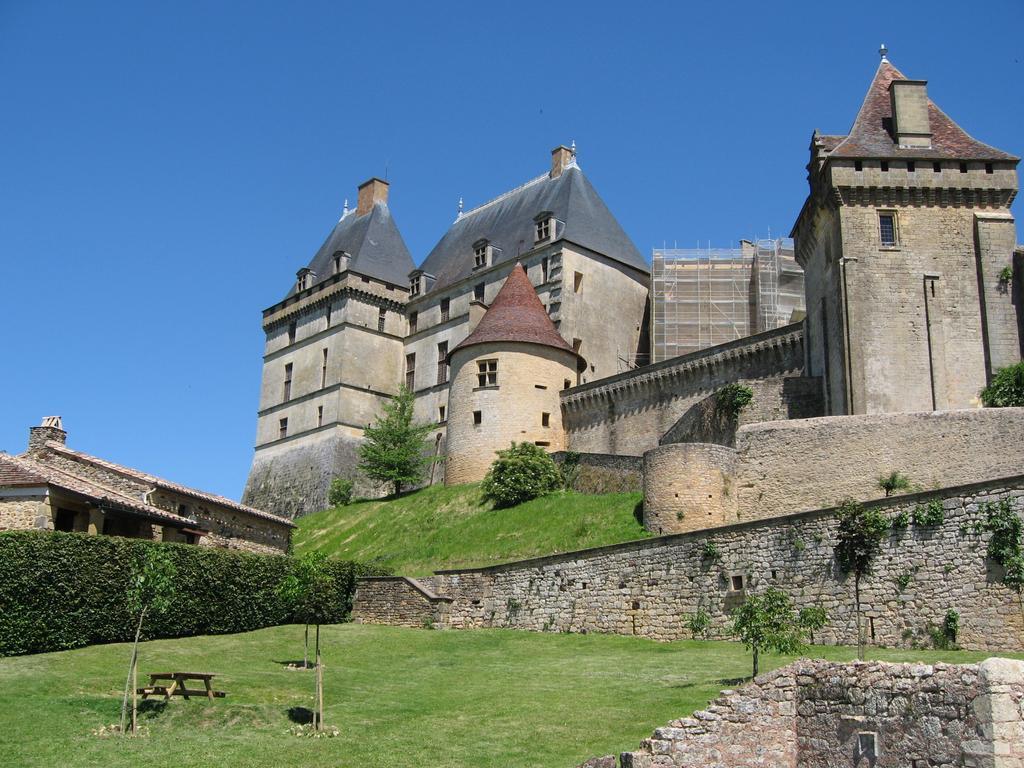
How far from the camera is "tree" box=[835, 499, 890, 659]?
63.5 ft

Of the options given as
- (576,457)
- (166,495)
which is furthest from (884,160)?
(166,495)

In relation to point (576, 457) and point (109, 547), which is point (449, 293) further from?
point (109, 547)

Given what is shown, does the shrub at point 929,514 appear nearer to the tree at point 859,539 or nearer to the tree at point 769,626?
the tree at point 859,539

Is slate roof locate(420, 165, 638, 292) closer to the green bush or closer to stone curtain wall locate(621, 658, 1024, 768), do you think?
the green bush

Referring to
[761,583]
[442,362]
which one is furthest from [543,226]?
[761,583]

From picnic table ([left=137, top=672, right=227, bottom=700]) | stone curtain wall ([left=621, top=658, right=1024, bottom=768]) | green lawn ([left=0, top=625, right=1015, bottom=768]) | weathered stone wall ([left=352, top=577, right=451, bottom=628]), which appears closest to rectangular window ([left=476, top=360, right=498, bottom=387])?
weathered stone wall ([left=352, top=577, right=451, bottom=628])

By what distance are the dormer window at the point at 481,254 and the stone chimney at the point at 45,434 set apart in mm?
29167

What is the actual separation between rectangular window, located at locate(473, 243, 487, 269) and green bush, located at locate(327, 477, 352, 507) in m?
13.2

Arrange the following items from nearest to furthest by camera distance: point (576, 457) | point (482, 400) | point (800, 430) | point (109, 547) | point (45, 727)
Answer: point (45, 727) < point (109, 547) < point (800, 430) < point (576, 457) < point (482, 400)

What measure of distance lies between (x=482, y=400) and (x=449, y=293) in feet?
50.6

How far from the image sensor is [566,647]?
71.1 feet

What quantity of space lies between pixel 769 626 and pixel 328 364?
4442cm

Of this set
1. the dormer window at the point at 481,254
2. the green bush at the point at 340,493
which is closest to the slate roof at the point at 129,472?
the green bush at the point at 340,493

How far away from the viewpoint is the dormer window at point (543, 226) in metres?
53.3
